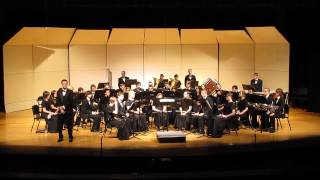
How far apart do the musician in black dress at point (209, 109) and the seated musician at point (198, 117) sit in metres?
0.24

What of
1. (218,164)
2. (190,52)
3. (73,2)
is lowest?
(218,164)

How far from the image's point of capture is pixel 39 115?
50.7 feet

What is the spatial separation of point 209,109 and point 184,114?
113cm

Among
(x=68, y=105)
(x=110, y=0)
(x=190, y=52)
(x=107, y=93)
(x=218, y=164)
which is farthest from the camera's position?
(x=190, y=52)

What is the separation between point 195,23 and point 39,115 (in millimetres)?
7602

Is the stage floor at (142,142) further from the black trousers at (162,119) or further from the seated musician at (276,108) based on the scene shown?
the seated musician at (276,108)

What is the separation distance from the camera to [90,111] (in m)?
15.4

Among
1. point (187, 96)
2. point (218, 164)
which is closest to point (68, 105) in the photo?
point (187, 96)

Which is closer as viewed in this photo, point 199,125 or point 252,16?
point 199,125

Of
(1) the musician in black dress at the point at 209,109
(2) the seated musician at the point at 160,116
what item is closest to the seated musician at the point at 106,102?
(2) the seated musician at the point at 160,116

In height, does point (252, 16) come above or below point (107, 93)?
above

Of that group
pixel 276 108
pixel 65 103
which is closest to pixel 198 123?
pixel 276 108

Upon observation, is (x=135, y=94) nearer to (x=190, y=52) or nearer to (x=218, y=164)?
(x=218, y=164)

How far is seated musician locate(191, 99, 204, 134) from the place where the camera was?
15101mm
